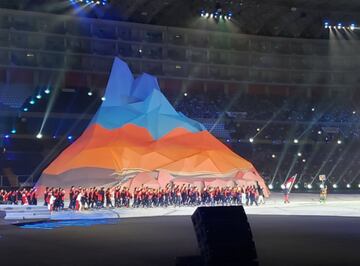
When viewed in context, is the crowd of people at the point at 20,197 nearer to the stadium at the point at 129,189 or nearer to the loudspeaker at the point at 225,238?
the stadium at the point at 129,189

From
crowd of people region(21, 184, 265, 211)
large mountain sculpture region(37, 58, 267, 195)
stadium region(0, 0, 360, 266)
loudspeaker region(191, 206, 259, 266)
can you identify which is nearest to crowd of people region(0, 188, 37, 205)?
stadium region(0, 0, 360, 266)

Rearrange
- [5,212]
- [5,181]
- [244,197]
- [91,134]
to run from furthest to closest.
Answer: [5,181], [91,134], [244,197], [5,212]

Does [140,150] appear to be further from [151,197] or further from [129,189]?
[151,197]

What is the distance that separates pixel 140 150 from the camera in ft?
106

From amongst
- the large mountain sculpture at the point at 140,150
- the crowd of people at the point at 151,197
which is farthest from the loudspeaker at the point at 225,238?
the large mountain sculpture at the point at 140,150

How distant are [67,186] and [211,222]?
963 inches

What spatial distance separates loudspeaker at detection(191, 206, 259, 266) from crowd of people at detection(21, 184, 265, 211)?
19.2 meters

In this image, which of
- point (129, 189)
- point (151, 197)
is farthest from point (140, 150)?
point (151, 197)

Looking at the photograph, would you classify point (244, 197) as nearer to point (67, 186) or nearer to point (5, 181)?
point (67, 186)

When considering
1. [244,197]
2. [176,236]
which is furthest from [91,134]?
[176,236]

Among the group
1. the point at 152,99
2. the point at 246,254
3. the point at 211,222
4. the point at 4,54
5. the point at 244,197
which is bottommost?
the point at 244,197

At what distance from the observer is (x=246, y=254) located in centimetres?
822

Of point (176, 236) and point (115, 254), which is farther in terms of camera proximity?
point (176, 236)

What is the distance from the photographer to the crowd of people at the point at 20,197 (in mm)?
27953
